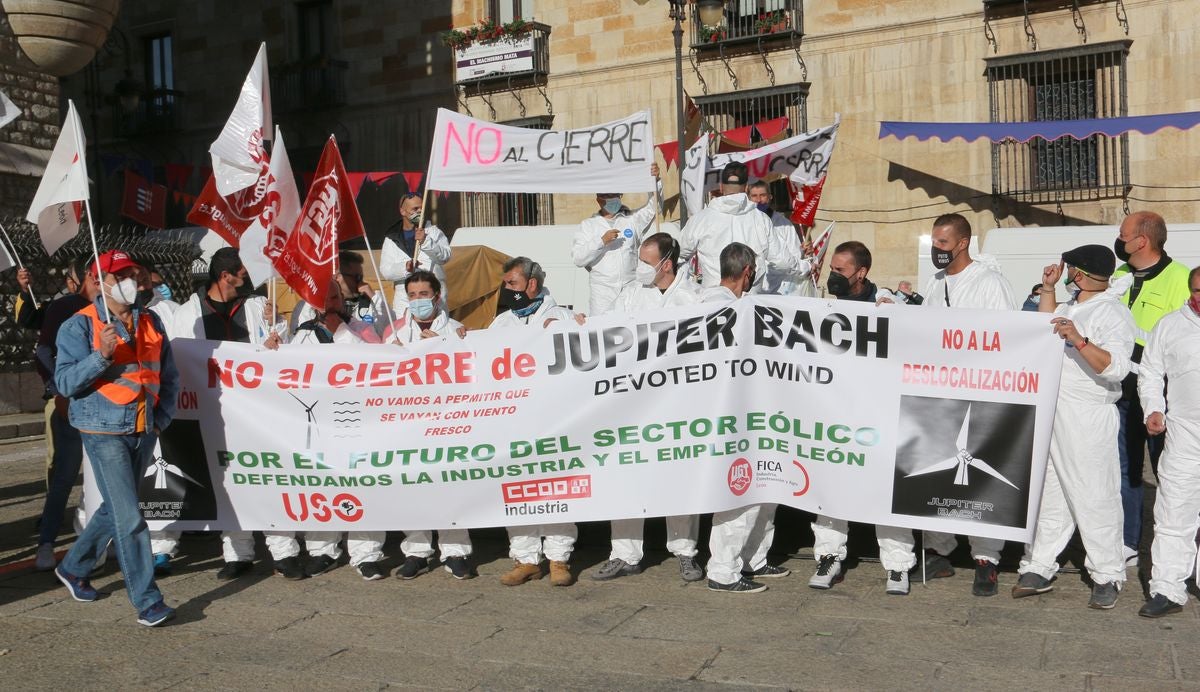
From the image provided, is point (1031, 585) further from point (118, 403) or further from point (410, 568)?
point (118, 403)

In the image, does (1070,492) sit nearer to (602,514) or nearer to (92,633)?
(602,514)

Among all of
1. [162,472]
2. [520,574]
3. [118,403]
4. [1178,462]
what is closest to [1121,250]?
[1178,462]

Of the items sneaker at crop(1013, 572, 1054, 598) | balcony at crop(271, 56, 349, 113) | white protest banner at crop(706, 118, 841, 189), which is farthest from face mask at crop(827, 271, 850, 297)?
balcony at crop(271, 56, 349, 113)

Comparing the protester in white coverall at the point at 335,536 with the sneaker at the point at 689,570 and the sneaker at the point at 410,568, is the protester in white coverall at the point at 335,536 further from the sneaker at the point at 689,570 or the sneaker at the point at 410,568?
the sneaker at the point at 689,570

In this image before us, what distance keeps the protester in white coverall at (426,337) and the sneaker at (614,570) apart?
2.34ft

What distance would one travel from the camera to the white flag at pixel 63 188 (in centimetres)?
707

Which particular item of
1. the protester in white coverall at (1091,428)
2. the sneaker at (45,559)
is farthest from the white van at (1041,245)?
the sneaker at (45,559)

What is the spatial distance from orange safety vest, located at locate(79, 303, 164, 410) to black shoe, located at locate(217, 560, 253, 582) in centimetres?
129

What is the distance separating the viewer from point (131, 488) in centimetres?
620

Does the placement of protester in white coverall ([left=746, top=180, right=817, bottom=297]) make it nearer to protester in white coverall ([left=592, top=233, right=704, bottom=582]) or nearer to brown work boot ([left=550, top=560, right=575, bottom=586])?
protester in white coverall ([left=592, top=233, right=704, bottom=582])

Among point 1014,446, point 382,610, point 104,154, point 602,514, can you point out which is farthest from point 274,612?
point 104,154

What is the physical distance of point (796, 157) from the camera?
18.8m

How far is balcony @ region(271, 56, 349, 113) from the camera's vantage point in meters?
27.5

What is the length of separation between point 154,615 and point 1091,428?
463 cm
